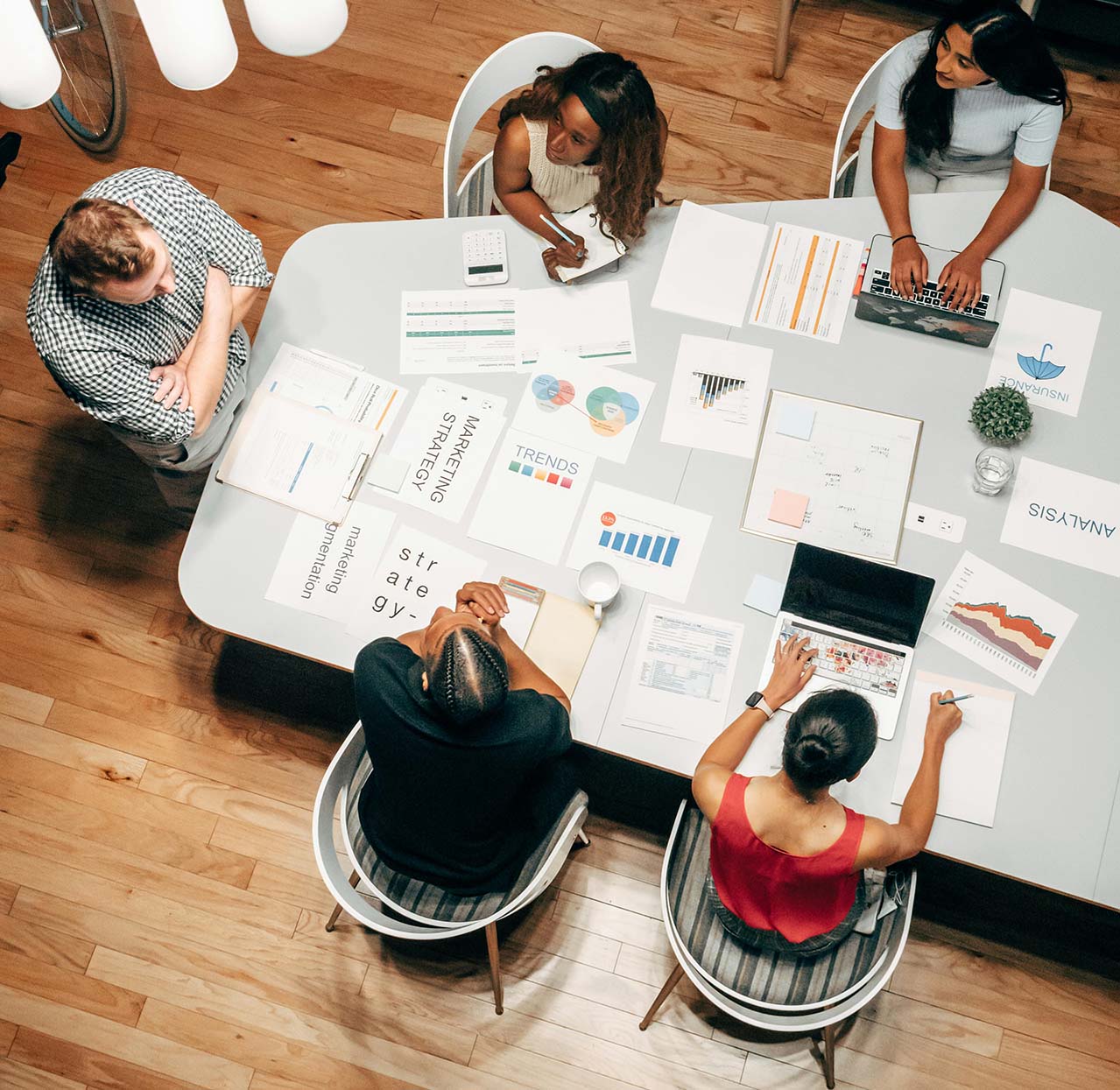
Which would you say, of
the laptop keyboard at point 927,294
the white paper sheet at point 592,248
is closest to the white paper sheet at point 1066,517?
the laptop keyboard at point 927,294

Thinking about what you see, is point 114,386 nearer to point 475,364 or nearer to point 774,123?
point 475,364

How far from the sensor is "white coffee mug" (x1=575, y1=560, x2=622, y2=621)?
Result: 2176 millimetres

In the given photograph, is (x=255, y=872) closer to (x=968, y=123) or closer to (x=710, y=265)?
(x=710, y=265)

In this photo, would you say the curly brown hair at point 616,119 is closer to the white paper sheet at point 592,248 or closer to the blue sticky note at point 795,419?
the white paper sheet at point 592,248

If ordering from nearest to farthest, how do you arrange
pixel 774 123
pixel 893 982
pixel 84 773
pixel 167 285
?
pixel 167 285 < pixel 893 982 < pixel 84 773 < pixel 774 123

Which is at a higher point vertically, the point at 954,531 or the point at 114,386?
the point at 114,386

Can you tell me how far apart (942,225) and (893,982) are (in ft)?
6.41

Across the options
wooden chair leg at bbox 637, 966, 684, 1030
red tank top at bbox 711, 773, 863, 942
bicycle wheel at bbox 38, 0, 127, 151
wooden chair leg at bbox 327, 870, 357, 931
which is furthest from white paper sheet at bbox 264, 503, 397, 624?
bicycle wheel at bbox 38, 0, 127, 151

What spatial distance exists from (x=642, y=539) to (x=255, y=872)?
147cm

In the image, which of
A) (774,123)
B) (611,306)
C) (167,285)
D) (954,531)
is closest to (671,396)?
(611,306)

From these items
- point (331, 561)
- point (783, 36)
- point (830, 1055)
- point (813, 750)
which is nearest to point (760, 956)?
point (830, 1055)

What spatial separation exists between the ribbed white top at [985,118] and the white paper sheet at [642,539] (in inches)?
47.6

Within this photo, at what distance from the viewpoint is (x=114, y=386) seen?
7.12ft

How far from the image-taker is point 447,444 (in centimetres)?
235
